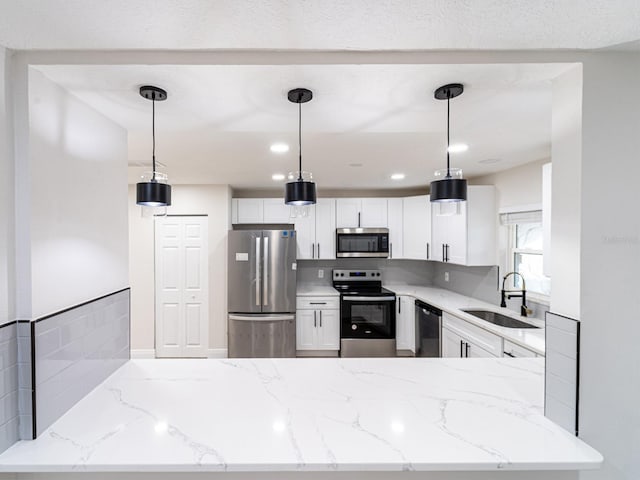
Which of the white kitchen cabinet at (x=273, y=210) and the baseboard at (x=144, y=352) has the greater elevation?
the white kitchen cabinet at (x=273, y=210)

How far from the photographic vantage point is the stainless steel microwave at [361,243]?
3.84m

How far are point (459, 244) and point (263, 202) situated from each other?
2.46 metres

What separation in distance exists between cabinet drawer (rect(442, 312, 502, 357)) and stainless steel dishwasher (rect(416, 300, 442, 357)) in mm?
134

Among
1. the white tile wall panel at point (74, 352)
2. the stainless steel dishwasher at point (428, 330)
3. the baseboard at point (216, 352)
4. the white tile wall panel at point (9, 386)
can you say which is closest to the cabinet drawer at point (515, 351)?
the stainless steel dishwasher at point (428, 330)

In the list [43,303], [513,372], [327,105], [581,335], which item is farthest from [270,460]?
[327,105]

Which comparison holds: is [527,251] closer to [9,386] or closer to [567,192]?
[567,192]

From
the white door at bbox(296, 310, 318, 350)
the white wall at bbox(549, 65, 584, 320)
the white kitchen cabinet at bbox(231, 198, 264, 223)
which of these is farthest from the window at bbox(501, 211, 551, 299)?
the white kitchen cabinet at bbox(231, 198, 264, 223)

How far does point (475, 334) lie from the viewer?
243 cm

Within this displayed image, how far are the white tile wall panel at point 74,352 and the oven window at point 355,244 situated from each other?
2.72m

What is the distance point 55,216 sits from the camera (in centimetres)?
106

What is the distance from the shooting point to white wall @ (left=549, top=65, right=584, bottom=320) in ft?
3.29

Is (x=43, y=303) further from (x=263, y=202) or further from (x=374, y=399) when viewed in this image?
(x=263, y=202)

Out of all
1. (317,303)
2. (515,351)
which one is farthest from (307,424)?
(317,303)

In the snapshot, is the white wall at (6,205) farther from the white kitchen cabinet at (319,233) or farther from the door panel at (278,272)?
the white kitchen cabinet at (319,233)
